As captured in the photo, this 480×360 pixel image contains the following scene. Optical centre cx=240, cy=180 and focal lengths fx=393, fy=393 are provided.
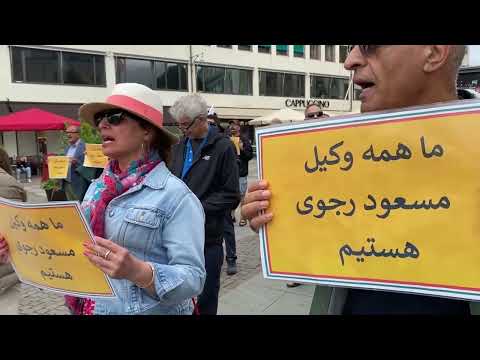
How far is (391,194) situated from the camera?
1.09m

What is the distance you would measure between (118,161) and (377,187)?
1297 millimetres

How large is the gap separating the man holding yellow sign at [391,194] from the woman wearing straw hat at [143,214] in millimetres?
Answer: 590

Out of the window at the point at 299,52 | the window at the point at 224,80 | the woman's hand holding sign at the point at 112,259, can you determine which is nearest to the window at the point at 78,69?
the window at the point at 224,80

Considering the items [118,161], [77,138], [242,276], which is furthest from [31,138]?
[118,161]

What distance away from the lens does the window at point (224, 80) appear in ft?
91.3

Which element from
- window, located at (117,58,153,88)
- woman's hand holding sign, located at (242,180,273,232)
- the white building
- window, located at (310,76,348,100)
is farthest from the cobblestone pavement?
window, located at (310,76,348,100)

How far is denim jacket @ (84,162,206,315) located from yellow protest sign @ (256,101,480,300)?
1.70ft

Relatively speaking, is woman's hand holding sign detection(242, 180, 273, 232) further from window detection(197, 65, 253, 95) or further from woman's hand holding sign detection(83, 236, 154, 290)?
window detection(197, 65, 253, 95)

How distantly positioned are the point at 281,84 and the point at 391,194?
33375 mm

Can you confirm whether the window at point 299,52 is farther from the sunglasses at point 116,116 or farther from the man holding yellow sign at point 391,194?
the man holding yellow sign at point 391,194

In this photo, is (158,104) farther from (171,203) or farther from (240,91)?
(240,91)

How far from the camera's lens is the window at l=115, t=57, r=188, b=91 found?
24.2 metres

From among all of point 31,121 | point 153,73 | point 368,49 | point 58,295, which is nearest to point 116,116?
point 368,49

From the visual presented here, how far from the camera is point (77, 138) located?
595 centimetres
